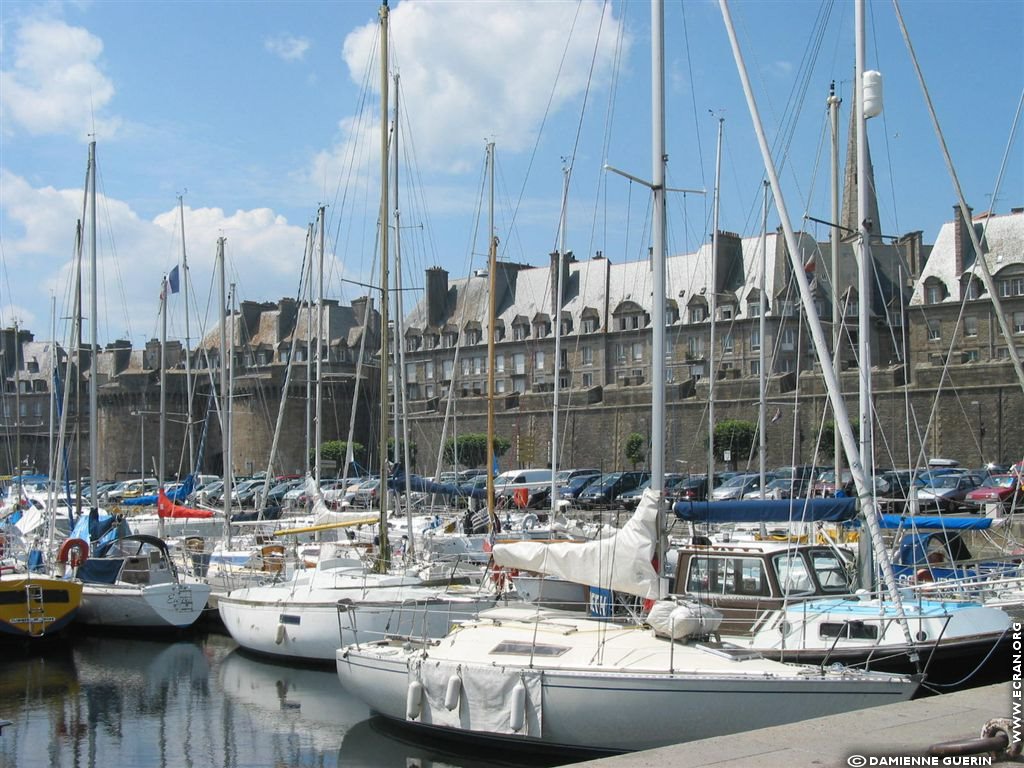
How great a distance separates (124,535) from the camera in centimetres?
2412

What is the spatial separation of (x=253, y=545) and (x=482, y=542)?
550 cm

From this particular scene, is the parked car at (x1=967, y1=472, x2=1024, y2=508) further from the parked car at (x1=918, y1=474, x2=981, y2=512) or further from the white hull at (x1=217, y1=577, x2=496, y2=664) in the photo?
the white hull at (x1=217, y1=577, x2=496, y2=664)

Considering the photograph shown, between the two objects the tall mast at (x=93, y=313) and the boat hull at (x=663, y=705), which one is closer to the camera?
the boat hull at (x=663, y=705)

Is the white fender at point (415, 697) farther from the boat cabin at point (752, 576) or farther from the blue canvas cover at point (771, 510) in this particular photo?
the blue canvas cover at point (771, 510)

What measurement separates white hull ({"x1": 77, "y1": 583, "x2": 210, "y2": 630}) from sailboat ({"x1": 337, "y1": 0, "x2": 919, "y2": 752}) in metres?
8.96

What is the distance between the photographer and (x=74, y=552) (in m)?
22.7

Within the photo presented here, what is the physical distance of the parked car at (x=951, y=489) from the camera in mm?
32250

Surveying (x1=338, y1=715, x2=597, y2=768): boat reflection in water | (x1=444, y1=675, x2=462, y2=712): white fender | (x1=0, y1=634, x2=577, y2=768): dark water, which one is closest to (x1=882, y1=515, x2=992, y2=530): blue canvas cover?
(x1=338, y1=715, x2=597, y2=768): boat reflection in water

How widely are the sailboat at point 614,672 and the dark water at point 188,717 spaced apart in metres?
0.70

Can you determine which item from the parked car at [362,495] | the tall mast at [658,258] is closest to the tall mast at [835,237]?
the tall mast at [658,258]

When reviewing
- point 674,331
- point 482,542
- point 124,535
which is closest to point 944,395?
point 674,331

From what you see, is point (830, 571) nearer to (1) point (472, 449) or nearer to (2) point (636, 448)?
(2) point (636, 448)

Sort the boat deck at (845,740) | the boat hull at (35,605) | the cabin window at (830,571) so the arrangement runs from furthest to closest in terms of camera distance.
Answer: the boat hull at (35,605) → the cabin window at (830,571) → the boat deck at (845,740)

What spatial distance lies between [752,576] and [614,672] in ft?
11.8
